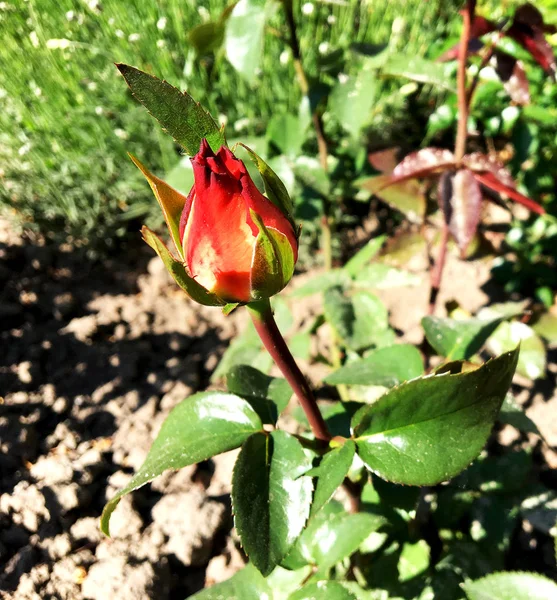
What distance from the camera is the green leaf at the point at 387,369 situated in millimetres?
890

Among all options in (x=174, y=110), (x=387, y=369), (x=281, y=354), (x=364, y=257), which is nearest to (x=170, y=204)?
(x=174, y=110)

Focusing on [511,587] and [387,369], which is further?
[387,369]

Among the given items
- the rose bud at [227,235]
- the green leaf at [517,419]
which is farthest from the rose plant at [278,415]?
the green leaf at [517,419]

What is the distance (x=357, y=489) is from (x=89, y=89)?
1746 mm

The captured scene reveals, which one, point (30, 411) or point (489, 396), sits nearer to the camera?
point (489, 396)

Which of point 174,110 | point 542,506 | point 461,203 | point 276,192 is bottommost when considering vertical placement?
point 542,506

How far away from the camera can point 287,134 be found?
4.74 feet

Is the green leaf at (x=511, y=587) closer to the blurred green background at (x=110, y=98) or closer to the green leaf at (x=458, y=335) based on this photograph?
the green leaf at (x=458, y=335)

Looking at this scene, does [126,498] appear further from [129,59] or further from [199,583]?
[129,59]

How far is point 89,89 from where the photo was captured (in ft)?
6.43

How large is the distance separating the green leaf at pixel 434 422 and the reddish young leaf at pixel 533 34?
741 mm

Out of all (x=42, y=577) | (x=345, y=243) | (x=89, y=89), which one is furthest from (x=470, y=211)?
(x=89, y=89)

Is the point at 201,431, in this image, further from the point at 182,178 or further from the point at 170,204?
the point at 182,178

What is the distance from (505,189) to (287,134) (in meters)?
0.64
